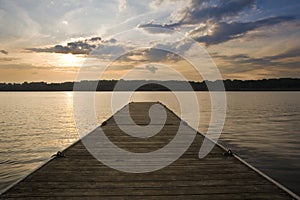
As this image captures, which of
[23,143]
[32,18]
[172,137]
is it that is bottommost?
[23,143]

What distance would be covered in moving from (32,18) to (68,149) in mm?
15231

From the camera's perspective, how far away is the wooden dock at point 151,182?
15.7 feet

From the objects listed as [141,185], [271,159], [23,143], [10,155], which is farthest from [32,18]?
[141,185]

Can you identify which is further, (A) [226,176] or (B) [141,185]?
(A) [226,176]

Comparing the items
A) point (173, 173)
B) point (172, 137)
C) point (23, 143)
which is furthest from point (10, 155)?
point (173, 173)

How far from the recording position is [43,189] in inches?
196

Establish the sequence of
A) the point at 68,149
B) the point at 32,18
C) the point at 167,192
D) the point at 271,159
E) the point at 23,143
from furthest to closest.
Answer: the point at 32,18, the point at 23,143, the point at 271,159, the point at 68,149, the point at 167,192

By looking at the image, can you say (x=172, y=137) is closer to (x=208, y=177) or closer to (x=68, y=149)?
(x=68, y=149)

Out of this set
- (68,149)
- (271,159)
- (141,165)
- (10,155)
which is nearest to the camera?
(141,165)

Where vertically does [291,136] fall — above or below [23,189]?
below

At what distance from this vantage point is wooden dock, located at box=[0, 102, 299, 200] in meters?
4.78

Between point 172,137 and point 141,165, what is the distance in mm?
4529

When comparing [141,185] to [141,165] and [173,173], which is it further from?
[141,165]

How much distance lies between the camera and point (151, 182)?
17.9 ft
